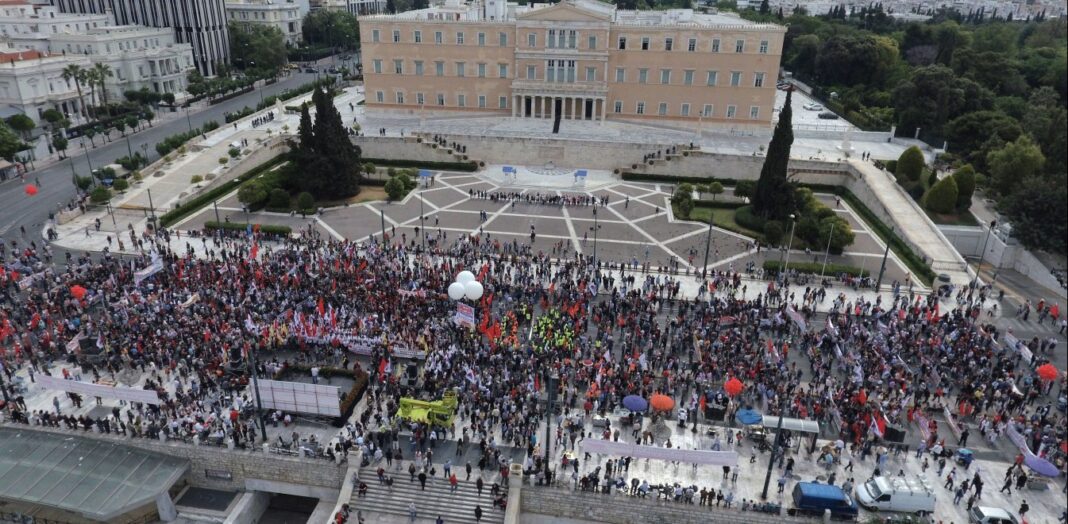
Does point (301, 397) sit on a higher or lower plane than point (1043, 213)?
lower

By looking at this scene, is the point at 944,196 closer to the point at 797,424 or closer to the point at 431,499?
the point at 797,424

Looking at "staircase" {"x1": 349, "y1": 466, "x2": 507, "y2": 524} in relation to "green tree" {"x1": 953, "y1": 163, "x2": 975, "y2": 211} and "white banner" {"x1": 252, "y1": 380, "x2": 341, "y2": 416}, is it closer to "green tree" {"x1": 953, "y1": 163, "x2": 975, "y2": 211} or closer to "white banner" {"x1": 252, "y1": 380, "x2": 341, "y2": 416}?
"white banner" {"x1": 252, "y1": 380, "x2": 341, "y2": 416}

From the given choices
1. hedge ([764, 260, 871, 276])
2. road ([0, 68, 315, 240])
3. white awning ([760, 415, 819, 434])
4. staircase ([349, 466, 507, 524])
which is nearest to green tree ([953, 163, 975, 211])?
hedge ([764, 260, 871, 276])

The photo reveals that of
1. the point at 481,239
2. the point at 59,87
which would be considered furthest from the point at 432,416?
the point at 59,87

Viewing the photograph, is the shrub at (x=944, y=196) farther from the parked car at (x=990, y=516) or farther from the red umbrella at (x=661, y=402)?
the red umbrella at (x=661, y=402)

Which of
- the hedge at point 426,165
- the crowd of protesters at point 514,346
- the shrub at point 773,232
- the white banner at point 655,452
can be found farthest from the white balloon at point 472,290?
the hedge at point 426,165

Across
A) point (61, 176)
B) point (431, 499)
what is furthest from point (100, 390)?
point (61, 176)
